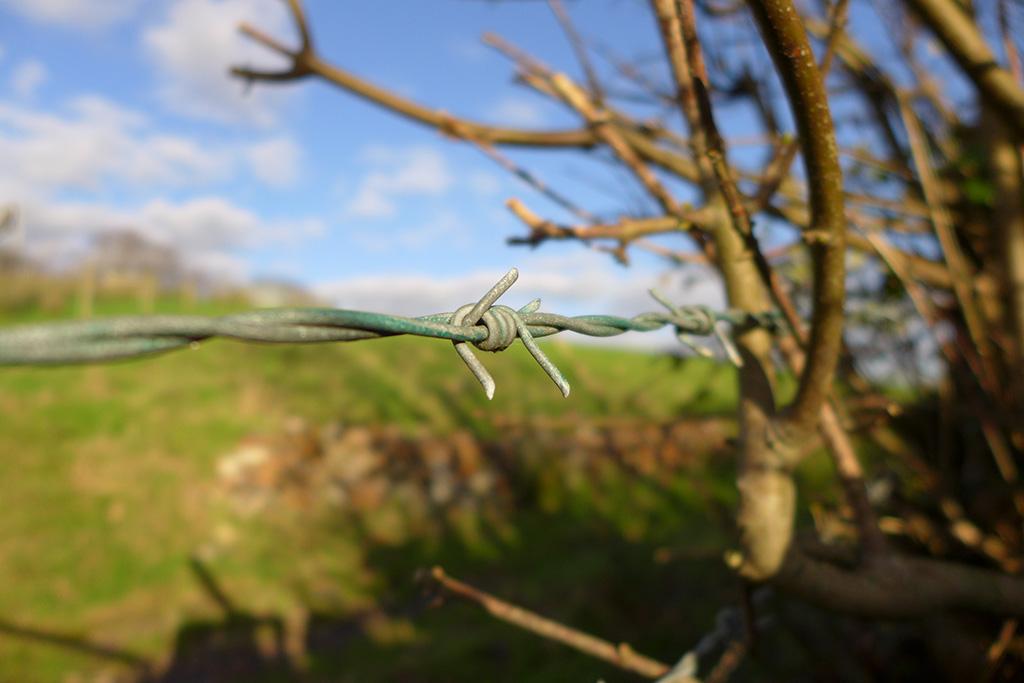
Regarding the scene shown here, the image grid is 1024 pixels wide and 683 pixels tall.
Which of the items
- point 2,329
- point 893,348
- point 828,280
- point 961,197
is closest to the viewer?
point 2,329

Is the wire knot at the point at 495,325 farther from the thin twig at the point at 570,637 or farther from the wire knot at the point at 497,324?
the thin twig at the point at 570,637

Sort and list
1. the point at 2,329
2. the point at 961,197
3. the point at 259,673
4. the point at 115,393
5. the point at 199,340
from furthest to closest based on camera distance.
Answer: the point at 115,393 → the point at 259,673 → the point at 961,197 → the point at 199,340 → the point at 2,329

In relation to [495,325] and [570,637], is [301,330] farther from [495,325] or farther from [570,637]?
[570,637]

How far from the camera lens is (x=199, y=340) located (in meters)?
0.73

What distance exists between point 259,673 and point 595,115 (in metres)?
4.91

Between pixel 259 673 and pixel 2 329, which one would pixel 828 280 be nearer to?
pixel 2 329

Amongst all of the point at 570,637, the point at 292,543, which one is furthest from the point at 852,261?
the point at 292,543

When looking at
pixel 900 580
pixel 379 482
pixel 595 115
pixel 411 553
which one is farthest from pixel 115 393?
pixel 900 580

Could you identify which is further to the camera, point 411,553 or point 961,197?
point 411,553

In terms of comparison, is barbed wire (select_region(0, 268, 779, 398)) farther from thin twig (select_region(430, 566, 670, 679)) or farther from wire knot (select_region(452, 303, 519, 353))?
thin twig (select_region(430, 566, 670, 679))

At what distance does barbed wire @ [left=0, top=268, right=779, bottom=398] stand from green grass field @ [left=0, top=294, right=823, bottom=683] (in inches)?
61.5

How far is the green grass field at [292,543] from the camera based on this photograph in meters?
4.48

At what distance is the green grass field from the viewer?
176 inches

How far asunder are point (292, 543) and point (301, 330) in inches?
268
